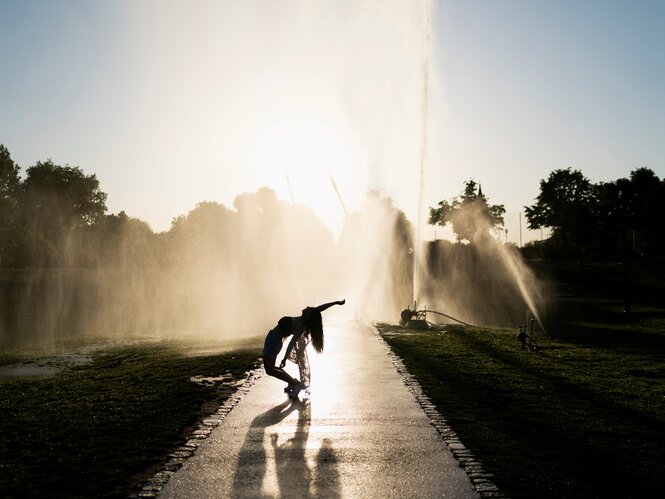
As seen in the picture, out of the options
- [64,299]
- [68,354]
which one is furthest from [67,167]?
[68,354]

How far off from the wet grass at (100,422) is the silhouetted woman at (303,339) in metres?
1.51

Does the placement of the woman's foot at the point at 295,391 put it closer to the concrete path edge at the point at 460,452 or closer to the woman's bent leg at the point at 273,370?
the woman's bent leg at the point at 273,370

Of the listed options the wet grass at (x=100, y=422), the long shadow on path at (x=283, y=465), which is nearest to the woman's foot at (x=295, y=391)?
the wet grass at (x=100, y=422)

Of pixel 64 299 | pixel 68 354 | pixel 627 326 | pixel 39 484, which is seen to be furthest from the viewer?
pixel 64 299

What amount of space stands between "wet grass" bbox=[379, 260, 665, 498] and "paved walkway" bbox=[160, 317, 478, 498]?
632 mm

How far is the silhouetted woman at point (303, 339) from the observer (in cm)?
1147

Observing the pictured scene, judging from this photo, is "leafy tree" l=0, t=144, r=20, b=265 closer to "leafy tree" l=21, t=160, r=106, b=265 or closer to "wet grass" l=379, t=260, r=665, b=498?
"leafy tree" l=21, t=160, r=106, b=265

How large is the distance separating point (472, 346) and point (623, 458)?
43.8 ft

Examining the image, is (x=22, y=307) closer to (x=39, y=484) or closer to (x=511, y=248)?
(x=39, y=484)

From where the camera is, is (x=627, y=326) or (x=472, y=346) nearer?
(x=472, y=346)

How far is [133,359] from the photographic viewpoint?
19828mm

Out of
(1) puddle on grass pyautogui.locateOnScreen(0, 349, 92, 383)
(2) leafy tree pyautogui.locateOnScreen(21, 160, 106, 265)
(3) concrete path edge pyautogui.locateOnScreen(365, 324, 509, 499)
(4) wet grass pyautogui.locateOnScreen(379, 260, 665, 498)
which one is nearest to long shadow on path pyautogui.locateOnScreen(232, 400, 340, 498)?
(3) concrete path edge pyautogui.locateOnScreen(365, 324, 509, 499)

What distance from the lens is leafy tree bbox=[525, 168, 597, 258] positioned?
86.9 meters

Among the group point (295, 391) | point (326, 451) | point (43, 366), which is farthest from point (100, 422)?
point (43, 366)
